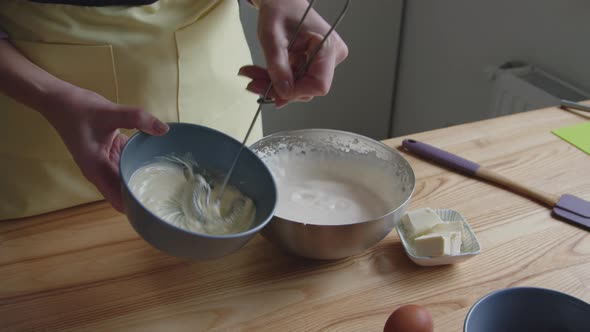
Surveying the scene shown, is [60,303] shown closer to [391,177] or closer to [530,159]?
[391,177]

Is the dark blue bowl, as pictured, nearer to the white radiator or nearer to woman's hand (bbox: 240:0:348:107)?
woman's hand (bbox: 240:0:348:107)

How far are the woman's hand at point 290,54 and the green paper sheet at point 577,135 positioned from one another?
513mm

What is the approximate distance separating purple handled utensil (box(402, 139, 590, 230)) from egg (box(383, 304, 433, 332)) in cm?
37

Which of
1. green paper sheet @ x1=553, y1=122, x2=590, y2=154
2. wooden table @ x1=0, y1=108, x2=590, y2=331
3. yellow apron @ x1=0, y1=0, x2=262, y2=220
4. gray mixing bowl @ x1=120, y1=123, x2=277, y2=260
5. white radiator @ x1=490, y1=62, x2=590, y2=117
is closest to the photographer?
gray mixing bowl @ x1=120, y1=123, x2=277, y2=260

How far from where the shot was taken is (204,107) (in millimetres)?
922

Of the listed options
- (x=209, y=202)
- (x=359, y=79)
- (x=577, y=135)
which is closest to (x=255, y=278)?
A: (x=209, y=202)

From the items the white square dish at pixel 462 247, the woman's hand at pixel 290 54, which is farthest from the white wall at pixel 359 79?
the white square dish at pixel 462 247

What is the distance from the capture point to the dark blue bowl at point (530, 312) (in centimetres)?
53

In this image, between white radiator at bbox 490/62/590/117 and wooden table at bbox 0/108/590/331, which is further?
white radiator at bbox 490/62/590/117

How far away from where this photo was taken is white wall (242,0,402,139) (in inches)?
81.6

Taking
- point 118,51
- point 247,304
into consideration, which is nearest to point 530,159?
point 247,304

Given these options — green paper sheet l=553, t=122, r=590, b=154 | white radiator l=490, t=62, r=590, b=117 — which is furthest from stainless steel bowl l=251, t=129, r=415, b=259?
white radiator l=490, t=62, r=590, b=117

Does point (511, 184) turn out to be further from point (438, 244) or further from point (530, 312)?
point (530, 312)

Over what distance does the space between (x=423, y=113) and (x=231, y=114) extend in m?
1.39
